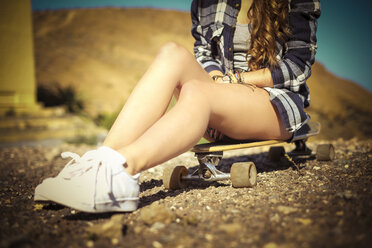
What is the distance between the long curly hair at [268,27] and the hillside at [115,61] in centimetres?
412

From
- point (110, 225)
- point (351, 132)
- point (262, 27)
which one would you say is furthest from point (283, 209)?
point (351, 132)

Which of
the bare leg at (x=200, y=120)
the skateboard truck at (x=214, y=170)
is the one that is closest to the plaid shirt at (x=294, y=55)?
the bare leg at (x=200, y=120)

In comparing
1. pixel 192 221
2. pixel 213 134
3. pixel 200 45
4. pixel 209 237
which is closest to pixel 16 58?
pixel 200 45

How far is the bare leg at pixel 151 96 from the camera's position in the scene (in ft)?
4.45

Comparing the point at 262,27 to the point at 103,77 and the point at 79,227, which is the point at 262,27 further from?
the point at 103,77

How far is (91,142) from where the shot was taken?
177 inches

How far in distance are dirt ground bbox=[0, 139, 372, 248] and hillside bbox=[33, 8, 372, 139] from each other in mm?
4227

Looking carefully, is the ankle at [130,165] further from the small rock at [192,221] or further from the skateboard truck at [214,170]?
the skateboard truck at [214,170]

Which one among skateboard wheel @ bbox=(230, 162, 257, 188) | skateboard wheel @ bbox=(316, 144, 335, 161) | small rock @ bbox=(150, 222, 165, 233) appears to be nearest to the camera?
small rock @ bbox=(150, 222, 165, 233)

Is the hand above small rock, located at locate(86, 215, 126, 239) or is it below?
above

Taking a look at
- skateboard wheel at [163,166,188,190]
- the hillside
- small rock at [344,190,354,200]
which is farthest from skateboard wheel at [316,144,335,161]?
the hillside

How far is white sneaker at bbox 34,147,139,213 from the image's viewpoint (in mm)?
1167

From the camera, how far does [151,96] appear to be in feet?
4.60

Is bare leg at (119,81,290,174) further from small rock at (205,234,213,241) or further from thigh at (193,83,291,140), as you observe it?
small rock at (205,234,213,241)
